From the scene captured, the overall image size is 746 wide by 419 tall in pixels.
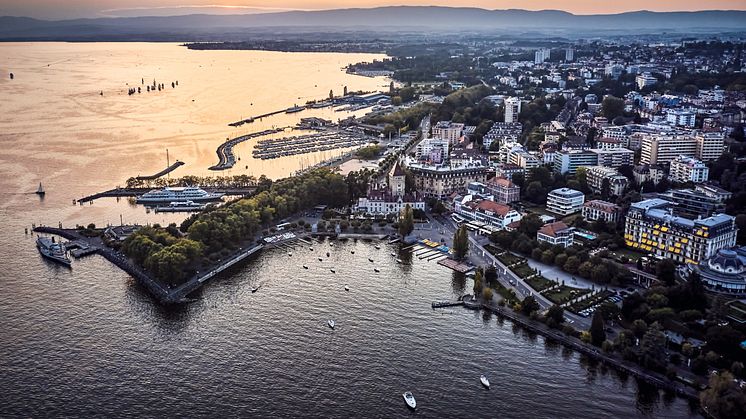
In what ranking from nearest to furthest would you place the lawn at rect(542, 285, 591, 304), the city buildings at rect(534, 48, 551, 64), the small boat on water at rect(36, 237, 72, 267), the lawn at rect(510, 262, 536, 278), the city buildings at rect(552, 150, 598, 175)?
the lawn at rect(542, 285, 591, 304), the lawn at rect(510, 262, 536, 278), the small boat on water at rect(36, 237, 72, 267), the city buildings at rect(552, 150, 598, 175), the city buildings at rect(534, 48, 551, 64)

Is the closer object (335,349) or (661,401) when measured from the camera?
(661,401)

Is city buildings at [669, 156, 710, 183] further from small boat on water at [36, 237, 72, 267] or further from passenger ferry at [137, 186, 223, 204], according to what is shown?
small boat on water at [36, 237, 72, 267]

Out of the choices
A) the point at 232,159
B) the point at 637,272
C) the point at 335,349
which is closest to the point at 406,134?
the point at 232,159

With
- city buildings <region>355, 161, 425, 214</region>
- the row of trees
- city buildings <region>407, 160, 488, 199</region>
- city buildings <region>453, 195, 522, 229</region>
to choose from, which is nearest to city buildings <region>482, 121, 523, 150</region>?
city buildings <region>407, 160, 488, 199</region>

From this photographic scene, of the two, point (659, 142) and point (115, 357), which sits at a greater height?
point (659, 142)

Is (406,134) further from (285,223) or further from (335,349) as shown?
(335,349)

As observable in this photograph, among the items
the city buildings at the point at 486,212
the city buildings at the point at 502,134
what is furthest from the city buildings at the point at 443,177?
the city buildings at the point at 502,134

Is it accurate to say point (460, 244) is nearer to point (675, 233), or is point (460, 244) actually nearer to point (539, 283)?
point (539, 283)
